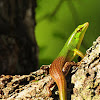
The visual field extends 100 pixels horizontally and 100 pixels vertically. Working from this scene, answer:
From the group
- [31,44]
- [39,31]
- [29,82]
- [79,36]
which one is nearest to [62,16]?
[39,31]

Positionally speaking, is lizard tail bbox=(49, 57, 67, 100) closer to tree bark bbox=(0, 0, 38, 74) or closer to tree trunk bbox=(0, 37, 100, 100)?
tree trunk bbox=(0, 37, 100, 100)

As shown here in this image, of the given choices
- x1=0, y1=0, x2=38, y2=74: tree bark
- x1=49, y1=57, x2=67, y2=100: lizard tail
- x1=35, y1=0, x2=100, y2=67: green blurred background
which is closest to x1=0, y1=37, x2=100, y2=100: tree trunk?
x1=49, y1=57, x2=67, y2=100: lizard tail

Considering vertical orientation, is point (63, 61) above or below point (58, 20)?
below

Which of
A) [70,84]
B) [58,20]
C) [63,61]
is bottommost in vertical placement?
[70,84]

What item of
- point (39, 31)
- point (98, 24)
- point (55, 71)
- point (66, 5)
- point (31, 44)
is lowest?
point (55, 71)

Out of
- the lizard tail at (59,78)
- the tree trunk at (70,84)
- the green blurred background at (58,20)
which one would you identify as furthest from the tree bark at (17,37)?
the lizard tail at (59,78)

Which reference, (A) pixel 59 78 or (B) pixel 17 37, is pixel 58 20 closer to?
(B) pixel 17 37

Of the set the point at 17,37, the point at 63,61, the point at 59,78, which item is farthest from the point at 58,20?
the point at 59,78

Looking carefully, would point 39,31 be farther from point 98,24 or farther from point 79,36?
point 79,36
